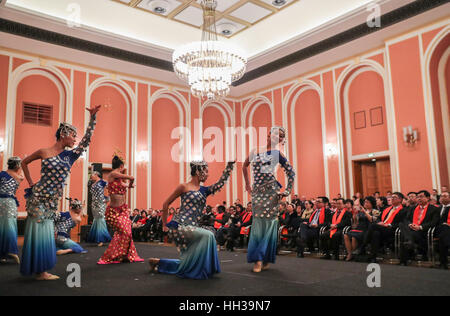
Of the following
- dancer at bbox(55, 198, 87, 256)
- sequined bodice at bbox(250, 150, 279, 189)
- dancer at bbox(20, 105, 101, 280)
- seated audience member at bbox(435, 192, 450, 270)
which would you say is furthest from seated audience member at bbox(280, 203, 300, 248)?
dancer at bbox(20, 105, 101, 280)

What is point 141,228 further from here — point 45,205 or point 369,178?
point 45,205

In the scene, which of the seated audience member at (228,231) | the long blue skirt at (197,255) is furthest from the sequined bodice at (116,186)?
the seated audience member at (228,231)

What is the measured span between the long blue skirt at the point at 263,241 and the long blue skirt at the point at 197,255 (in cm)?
72

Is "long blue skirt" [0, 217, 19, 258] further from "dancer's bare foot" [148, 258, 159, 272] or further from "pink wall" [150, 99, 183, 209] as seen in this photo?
"pink wall" [150, 99, 183, 209]

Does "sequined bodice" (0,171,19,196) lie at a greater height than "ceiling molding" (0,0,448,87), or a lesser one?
lesser

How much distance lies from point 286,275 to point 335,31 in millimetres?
8258

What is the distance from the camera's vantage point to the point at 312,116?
12805mm

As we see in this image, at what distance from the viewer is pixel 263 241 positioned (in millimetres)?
4586

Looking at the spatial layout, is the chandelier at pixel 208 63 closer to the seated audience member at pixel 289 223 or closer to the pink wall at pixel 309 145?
the seated audience member at pixel 289 223

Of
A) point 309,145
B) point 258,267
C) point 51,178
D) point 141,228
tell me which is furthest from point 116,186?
point 309,145

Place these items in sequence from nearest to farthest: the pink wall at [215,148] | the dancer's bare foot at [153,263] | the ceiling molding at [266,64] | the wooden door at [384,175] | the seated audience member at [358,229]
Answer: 1. the dancer's bare foot at [153,263]
2. the seated audience member at [358,229]
3. the ceiling molding at [266,64]
4. the wooden door at [384,175]
5. the pink wall at [215,148]

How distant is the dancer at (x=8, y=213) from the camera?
5387 millimetres

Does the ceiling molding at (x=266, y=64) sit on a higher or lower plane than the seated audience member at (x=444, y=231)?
higher

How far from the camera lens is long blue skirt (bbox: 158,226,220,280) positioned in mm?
3939
